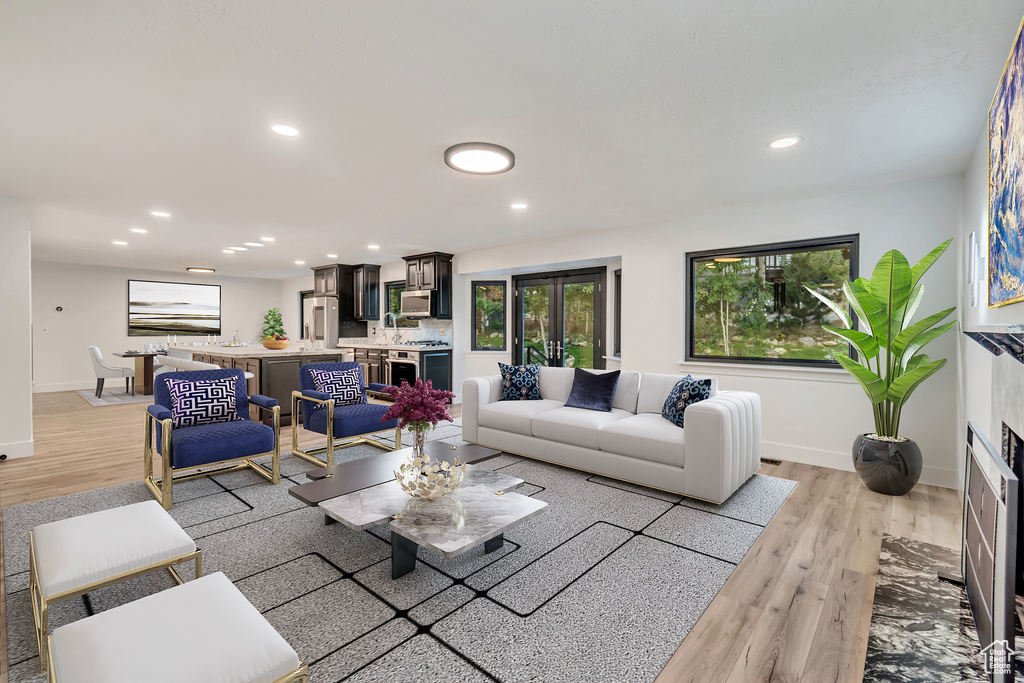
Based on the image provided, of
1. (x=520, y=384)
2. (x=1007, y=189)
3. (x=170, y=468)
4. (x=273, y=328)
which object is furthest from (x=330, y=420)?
(x=1007, y=189)

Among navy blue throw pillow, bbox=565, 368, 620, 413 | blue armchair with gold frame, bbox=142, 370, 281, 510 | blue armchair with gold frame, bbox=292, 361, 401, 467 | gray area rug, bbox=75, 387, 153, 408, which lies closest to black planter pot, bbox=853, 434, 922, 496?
navy blue throw pillow, bbox=565, 368, 620, 413

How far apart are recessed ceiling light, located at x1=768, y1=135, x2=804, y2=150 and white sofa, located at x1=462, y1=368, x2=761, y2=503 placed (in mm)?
1738

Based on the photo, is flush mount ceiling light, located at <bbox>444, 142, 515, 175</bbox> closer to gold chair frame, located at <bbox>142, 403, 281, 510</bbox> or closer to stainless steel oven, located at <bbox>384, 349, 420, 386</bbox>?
gold chair frame, located at <bbox>142, 403, 281, 510</bbox>

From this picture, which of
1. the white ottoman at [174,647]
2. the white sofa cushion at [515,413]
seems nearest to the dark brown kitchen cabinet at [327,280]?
the white sofa cushion at [515,413]

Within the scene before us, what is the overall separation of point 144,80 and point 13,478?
353cm

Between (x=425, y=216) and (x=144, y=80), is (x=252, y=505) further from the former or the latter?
(x=425, y=216)

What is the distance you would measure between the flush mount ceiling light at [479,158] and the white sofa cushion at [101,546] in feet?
8.42

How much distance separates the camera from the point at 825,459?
14.0 ft

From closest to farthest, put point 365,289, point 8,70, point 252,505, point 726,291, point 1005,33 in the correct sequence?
point 1005,33, point 8,70, point 252,505, point 726,291, point 365,289

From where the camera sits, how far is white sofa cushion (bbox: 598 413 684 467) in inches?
135

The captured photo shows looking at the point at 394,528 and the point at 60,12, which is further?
the point at 394,528

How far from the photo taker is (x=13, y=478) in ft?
12.4

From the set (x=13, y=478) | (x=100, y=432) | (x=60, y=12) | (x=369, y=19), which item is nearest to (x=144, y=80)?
A: (x=60, y=12)

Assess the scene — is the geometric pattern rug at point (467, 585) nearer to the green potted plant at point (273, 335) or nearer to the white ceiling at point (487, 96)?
the white ceiling at point (487, 96)
